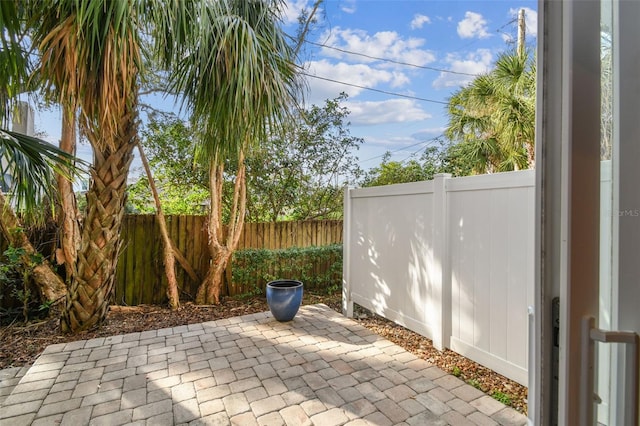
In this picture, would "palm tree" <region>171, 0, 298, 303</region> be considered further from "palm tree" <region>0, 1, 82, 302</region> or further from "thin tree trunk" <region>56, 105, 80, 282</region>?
"thin tree trunk" <region>56, 105, 80, 282</region>

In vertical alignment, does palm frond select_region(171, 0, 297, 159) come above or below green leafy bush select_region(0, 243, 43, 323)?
above

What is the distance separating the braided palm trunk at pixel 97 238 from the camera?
12.5 feet

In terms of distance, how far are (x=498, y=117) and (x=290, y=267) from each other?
4.89m

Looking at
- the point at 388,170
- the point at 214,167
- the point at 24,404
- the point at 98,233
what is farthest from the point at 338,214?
the point at 24,404

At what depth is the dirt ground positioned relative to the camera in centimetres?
277

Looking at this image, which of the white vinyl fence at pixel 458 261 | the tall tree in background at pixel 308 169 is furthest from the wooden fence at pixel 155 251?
the white vinyl fence at pixel 458 261

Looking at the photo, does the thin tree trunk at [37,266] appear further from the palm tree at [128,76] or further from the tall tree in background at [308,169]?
the tall tree in background at [308,169]

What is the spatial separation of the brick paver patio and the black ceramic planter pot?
15.2 inches

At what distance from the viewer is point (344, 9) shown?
17.4 feet

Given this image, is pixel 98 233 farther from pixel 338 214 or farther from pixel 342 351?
pixel 338 214

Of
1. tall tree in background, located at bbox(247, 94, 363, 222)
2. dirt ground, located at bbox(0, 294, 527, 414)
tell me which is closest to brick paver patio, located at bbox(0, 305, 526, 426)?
dirt ground, located at bbox(0, 294, 527, 414)

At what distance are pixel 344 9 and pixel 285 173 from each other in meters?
2.98

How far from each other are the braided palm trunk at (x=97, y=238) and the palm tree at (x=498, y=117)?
20.4ft

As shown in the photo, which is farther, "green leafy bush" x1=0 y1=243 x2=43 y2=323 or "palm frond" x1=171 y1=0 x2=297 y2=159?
"green leafy bush" x1=0 y1=243 x2=43 y2=323
